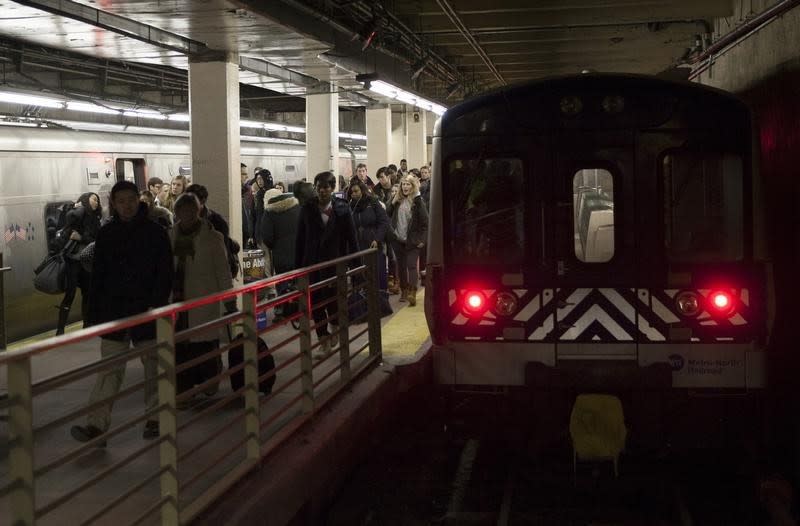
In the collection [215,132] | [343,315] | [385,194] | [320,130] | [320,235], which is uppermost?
[320,130]

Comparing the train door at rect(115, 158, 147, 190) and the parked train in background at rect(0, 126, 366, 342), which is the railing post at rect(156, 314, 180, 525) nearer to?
the parked train in background at rect(0, 126, 366, 342)

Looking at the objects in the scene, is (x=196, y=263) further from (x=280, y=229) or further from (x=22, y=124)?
(x=22, y=124)

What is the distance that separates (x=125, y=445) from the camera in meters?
6.89

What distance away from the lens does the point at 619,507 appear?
6.55m

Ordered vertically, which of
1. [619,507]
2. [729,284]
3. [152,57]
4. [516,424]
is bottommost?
[619,507]

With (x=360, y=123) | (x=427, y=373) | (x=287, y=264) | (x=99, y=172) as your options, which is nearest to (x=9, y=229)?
(x=99, y=172)

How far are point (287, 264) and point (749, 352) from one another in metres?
6.42

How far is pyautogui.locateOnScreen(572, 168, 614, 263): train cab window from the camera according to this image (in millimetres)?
6973

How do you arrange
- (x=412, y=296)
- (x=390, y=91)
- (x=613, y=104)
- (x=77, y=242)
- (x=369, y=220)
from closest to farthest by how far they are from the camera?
(x=613, y=104)
(x=77, y=242)
(x=369, y=220)
(x=412, y=296)
(x=390, y=91)

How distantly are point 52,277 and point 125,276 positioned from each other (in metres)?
4.74

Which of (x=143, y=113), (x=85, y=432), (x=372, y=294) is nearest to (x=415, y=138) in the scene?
(x=143, y=113)

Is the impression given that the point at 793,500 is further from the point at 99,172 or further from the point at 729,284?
the point at 99,172

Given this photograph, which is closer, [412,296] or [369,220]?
[369,220]

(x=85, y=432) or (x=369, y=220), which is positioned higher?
(x=369, y=220)
